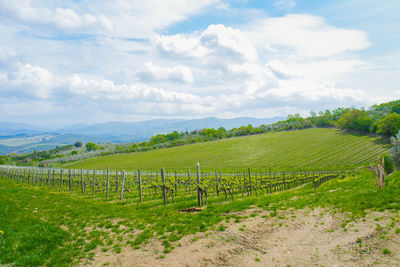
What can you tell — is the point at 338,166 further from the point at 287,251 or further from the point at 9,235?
the point at 9,235

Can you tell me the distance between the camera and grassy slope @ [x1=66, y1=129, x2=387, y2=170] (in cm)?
6738

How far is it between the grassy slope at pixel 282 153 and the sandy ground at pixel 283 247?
183 ft

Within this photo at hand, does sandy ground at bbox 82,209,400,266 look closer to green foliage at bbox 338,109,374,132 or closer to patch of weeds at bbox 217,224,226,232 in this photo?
patch of weeds at bbox 217,224,226,232

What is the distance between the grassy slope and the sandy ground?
183ft

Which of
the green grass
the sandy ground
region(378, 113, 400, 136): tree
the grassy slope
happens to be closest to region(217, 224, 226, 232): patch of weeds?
the green grass

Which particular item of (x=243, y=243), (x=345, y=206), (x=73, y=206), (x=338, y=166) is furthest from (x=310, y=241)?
(x=338, y=166)

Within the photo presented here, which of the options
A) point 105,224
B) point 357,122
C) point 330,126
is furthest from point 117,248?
point 330,126

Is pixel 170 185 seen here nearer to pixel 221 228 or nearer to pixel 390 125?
pixel 221 228

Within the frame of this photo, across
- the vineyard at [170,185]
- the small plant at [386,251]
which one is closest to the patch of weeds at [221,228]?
the vineyard at [170,185]

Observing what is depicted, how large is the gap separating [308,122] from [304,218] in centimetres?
12511

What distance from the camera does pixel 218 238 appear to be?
1013cm

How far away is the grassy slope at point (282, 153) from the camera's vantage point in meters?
67.4

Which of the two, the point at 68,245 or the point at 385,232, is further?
the point at 68,245

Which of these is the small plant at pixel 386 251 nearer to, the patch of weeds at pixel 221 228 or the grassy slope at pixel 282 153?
the patch of weeds at pixel 221 228
